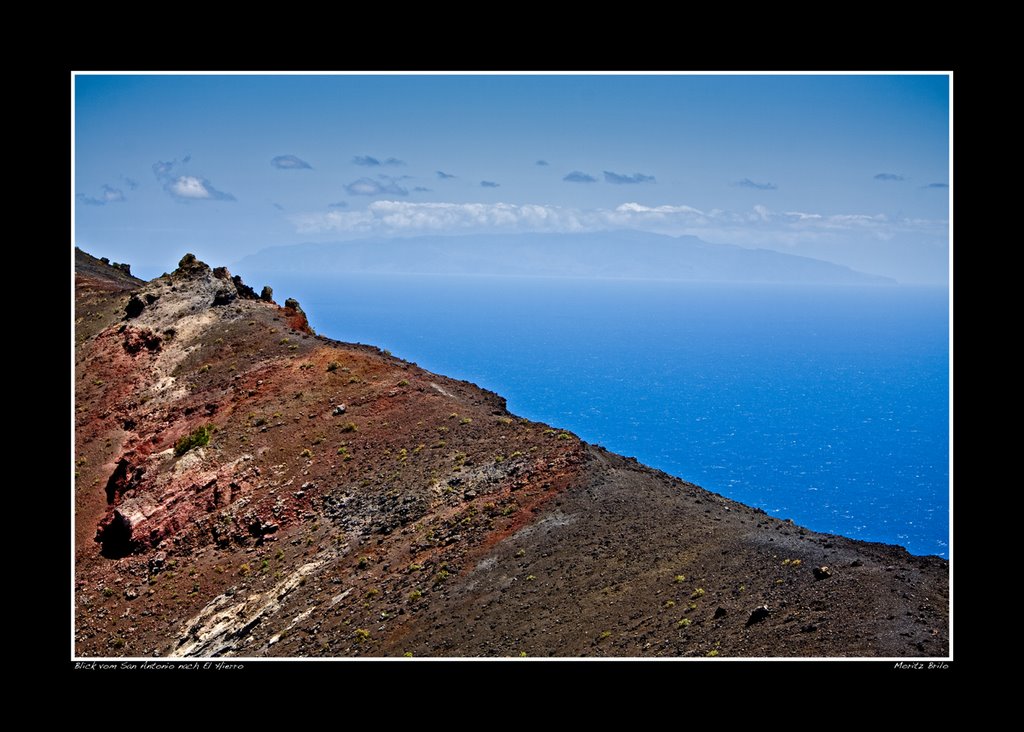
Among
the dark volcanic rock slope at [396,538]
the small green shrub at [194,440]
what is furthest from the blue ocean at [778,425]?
the small green shrub at [194,440]

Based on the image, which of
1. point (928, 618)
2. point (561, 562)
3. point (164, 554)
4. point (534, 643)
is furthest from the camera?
point (164, 554)

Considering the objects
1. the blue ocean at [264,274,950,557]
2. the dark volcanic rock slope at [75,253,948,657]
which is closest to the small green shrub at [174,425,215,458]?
the dark volcanic rock slope at [75,253,948,657]

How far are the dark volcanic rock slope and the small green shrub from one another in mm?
103

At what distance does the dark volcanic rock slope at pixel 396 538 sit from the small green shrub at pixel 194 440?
103 millimetres

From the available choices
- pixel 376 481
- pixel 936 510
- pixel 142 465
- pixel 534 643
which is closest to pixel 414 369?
pixel 376 481

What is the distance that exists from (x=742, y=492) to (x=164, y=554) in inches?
2558

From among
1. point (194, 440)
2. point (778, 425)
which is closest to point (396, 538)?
point (194, 440)

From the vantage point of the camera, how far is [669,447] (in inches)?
4227

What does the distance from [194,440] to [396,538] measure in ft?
44.9

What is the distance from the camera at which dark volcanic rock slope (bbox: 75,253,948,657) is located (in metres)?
21.8

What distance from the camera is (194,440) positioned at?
39.5m

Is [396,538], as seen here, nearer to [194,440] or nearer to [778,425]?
[194,440]

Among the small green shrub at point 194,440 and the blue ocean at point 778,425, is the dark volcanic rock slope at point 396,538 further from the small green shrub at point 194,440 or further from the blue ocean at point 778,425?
the blue ocean at point 778,425

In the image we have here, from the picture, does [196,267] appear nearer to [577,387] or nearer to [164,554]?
[164,554]
